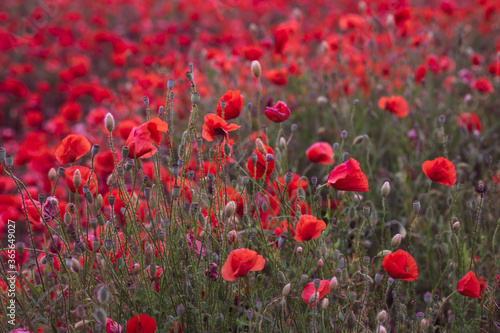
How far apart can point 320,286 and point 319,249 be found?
209mm

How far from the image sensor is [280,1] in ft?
20.8

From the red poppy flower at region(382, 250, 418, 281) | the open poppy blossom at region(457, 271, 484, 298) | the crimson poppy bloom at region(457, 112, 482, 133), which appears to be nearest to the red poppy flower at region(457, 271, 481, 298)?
the open poppy blossom at region(457, 271, 484, 298)

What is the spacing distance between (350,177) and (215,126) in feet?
1.40

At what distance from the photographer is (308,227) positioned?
1287 mm

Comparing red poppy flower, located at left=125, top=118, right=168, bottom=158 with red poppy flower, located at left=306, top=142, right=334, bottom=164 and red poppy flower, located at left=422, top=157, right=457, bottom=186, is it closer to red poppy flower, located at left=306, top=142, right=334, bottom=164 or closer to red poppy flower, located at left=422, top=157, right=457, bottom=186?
red poppy flower, located at left=306, top=142, right=334, bottom=164

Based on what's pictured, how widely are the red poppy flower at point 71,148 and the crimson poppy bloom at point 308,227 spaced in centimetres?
73

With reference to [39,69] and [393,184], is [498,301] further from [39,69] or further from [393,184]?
[39,69]

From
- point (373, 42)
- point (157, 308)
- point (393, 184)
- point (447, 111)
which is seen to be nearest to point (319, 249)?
point (157, 308)

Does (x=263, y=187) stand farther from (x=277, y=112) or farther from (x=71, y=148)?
(x=71, y=148)

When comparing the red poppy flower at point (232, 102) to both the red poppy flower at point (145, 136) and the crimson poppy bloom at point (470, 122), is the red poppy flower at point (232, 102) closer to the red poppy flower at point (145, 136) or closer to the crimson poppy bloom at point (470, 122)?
the red poppy flower at point (145, 136)

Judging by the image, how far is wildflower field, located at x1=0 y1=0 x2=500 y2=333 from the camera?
1.39 meters

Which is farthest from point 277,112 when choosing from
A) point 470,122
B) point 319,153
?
point 470,122

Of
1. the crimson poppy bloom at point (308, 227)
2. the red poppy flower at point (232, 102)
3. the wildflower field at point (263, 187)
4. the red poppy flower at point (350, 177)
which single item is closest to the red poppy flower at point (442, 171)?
the wildflower field at point (263, 187)

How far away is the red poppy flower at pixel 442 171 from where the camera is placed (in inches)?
60.9
